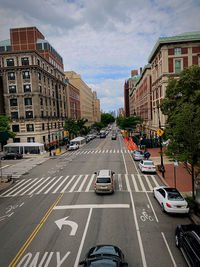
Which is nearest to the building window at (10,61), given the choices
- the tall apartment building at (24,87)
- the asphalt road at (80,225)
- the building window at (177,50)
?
the tall apartment building at (24,87)

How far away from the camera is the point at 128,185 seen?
63.6ft

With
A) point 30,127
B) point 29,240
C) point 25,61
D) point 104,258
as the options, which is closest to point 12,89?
point 25,61

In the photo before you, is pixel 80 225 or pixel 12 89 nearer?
pixel 80 225

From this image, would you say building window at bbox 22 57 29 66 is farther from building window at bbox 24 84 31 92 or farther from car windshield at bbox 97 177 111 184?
car windshield at bbox 97 177 111 184

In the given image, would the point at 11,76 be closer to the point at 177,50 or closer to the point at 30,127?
the point at 30,127

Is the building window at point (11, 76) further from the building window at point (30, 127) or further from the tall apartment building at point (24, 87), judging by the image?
the building window at point (30, 127)

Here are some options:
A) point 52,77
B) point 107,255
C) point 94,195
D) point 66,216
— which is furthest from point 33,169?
point 52,77

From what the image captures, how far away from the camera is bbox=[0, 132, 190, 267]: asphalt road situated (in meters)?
8.94

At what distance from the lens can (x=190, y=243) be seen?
8.08 m

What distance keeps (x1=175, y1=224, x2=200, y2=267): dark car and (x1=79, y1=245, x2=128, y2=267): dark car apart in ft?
9.13

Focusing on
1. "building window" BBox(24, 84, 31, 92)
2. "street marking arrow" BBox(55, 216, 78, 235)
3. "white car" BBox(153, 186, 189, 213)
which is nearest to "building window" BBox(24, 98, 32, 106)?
"building window" BBox(24, 84, 31, 92)

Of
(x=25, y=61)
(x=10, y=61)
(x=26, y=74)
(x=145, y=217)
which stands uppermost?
(x=10, y=61)

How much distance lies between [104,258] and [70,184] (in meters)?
13.6

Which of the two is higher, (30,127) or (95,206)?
(30,127)
